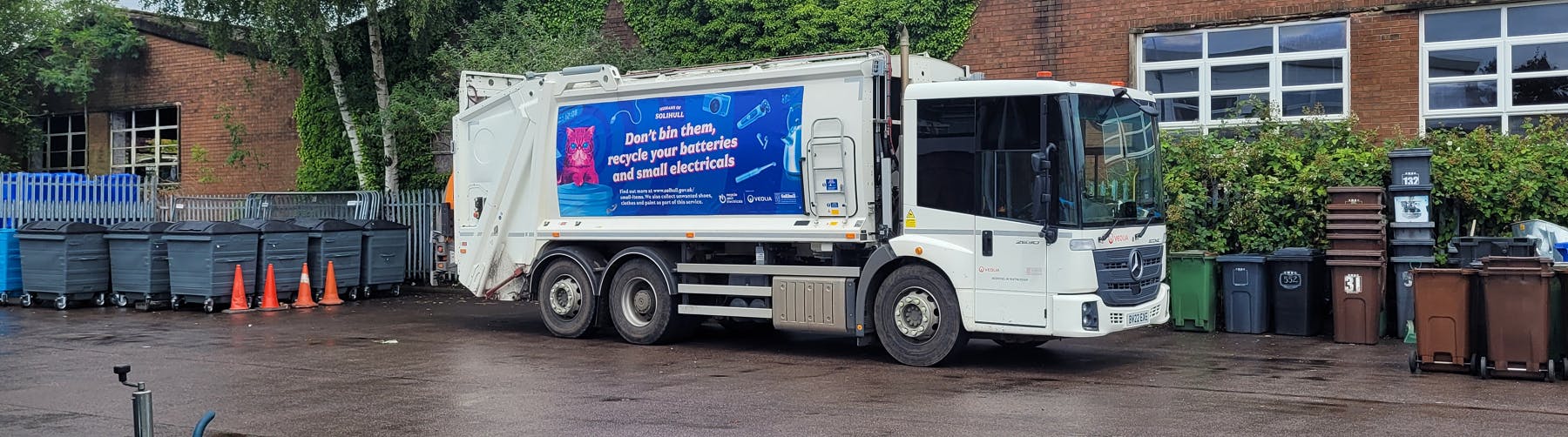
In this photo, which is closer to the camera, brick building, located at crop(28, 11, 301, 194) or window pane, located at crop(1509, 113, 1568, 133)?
window pane, located at crop(1509, 113, 1568, 133)

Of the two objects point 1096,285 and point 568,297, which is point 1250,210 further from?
point 568,297

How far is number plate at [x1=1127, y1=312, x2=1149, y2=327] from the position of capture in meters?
10.5

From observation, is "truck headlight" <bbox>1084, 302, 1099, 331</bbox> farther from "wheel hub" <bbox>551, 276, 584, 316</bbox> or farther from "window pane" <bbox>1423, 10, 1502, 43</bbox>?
"window pane" <bbox>1423, 10, 1502, 43</bbox>

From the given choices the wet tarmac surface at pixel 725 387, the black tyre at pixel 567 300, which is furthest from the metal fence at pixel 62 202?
the black tyre at pixel 567 300

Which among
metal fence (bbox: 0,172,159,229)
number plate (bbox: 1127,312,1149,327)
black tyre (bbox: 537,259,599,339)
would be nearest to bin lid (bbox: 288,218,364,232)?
black tyre (bbox: 537,259,599,339)

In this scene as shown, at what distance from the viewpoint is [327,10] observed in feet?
66.8

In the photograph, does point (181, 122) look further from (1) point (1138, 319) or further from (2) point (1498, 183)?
(2) point (1498, 183)

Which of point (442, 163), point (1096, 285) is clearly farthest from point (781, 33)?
point (1096, 285)

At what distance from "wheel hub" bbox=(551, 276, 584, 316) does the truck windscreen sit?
16.7ft

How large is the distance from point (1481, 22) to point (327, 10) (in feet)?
51.2

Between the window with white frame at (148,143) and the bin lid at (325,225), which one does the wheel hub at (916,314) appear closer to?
the bin lid at (325,225)

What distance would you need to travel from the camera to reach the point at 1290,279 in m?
12.8

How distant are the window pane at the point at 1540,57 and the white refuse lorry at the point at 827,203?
281 inches

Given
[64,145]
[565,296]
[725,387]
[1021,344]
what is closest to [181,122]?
[64,145]
